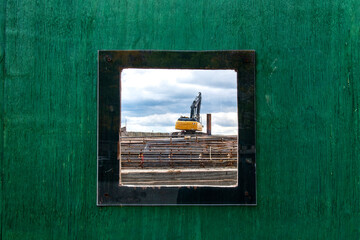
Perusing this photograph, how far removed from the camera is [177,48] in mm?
1346

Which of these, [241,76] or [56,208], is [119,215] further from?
[241,76]

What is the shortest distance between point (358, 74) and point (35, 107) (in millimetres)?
1618

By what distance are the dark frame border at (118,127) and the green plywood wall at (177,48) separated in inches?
1.6

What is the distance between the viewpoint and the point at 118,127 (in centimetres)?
132

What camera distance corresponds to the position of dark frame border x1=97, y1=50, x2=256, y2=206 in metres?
1.32

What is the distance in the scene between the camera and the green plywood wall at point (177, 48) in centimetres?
134

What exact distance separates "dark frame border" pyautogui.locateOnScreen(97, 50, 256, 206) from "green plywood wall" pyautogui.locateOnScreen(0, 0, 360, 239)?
0.13ft

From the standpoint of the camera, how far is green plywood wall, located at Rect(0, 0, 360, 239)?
134 cm

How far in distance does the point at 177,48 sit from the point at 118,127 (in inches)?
19.0

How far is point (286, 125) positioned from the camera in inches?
52.8

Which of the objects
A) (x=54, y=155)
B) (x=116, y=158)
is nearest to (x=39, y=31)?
(x=54, y=155)

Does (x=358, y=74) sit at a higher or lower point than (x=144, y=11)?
lower

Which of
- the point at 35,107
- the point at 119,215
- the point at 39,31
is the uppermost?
the point at 39,31

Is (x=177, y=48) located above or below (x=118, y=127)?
above
